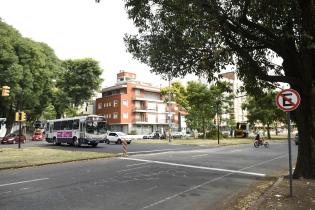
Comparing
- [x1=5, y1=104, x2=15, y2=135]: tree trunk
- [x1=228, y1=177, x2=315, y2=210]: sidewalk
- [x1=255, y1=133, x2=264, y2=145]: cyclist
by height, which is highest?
[x1=5, y1=104, x2=15, y2=135]: tree trunk

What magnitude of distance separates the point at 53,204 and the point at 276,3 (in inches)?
359

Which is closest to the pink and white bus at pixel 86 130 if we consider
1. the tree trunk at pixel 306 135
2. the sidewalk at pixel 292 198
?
the tree trunk at pixel 306 135

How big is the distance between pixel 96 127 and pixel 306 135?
2477cm

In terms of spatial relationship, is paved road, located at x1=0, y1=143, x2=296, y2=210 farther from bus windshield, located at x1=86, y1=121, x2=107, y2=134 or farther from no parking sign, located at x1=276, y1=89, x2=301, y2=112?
bus windshield, located at x1=86, y1=121, x2=107, y2=134

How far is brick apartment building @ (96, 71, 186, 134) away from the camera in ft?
253

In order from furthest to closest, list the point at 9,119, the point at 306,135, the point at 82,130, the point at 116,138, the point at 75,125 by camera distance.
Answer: the point at 9,119, the point at 116,138, the point at 75,125, the point at 82,130, the point at 306,135

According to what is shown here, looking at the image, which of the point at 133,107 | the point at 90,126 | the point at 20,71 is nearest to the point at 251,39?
the point at 90,126

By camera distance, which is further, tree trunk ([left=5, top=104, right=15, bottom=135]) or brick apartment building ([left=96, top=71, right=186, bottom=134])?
brick apartment building ([left=96, top=71, right=186, bottom=134])

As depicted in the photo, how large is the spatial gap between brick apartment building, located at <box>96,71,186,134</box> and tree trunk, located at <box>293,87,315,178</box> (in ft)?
197

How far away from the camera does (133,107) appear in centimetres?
7850

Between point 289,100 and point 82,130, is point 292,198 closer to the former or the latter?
point 289,100

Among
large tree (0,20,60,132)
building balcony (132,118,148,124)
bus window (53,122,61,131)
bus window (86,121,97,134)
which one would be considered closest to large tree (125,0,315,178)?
bus window (86,121,97,134)

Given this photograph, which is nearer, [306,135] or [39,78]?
[306,135]

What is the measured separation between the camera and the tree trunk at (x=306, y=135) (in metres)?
12.6
